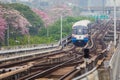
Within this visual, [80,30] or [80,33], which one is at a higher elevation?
[80,30]

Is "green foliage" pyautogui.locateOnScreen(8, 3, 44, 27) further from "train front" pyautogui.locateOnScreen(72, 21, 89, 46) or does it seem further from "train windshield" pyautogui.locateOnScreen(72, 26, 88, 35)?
"train windshield" pyautogui.locateOnScreen(72, 26, 88, 35)

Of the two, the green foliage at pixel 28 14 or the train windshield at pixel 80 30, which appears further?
the green foliage at pixel 28 14

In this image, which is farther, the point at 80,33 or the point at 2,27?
the point at 2,27

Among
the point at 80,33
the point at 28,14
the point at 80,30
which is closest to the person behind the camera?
the point at 80,30

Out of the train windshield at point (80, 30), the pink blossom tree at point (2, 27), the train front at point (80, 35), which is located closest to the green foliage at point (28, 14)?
the pink blossom tree at point (2, 27)

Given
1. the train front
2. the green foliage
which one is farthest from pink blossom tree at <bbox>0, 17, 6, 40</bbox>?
the green foliage

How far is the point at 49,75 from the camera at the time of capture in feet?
99.5

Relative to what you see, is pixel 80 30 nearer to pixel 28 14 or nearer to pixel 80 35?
pixel 80 35

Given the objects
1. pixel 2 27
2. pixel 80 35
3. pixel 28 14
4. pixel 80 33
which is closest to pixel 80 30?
pixel 80 33

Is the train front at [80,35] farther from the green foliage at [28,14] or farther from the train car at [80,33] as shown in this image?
the green foliage at [28,14]

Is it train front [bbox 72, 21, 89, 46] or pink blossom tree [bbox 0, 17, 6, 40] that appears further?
pink blossom tree [bbox 0, 17, 6, 40]

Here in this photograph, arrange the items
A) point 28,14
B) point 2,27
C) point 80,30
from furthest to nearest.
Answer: point 28,14
point 2,27
point 80,30

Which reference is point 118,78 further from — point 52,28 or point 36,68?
point 52,28

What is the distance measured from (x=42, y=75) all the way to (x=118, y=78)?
11.5 m
